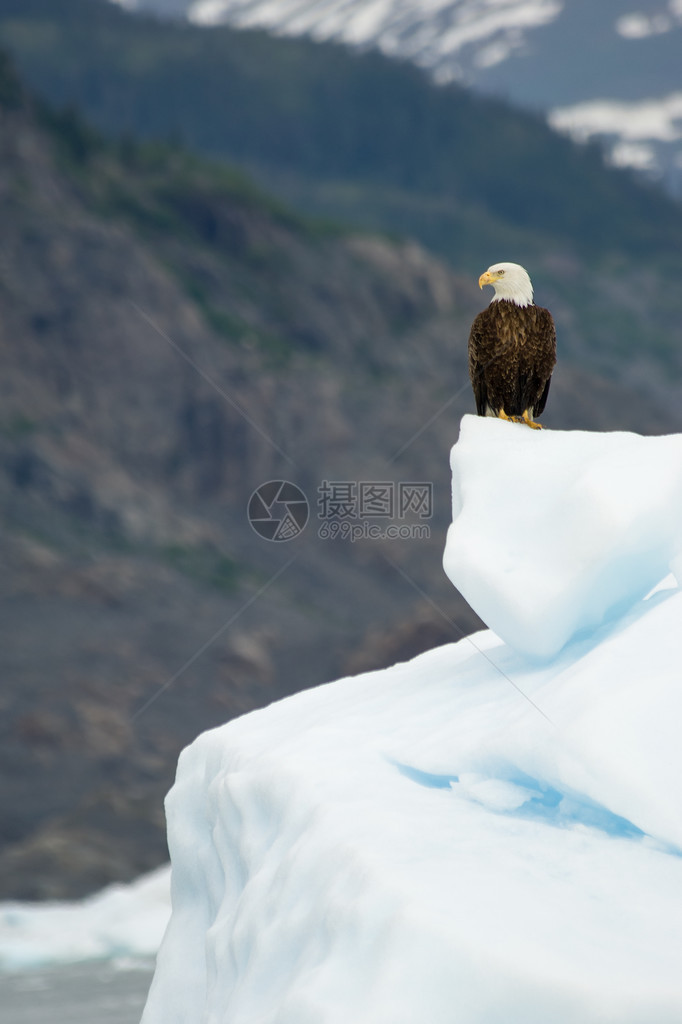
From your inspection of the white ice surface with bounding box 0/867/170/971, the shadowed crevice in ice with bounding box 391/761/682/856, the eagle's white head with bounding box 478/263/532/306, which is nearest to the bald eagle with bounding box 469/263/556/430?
the eagle's white head with bounding box 478/263/532/306

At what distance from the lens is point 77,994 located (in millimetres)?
17781

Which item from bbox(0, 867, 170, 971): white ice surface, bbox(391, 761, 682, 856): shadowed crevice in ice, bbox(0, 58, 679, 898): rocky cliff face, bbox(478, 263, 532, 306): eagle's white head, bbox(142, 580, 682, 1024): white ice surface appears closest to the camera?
bbox(142, 580, 682, 1024): white ice surface

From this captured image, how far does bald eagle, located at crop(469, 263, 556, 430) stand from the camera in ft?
22.5

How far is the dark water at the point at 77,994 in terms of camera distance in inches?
637

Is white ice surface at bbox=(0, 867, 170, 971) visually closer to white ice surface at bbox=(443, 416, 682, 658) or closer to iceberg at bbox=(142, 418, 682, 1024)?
iceberg at bbox=(142, 418, 682, 1024)

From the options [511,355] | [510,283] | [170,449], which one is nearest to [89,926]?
[511,355]

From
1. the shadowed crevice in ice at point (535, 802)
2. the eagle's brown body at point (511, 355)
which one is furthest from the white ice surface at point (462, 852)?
the eagle's brown body at point (511, 355)

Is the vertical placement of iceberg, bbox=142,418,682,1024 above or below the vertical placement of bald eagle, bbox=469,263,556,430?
below

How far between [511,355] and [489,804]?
291 centimetres

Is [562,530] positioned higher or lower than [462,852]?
higher

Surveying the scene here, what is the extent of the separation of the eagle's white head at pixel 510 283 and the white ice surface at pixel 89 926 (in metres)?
17.3

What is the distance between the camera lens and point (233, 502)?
44.7m

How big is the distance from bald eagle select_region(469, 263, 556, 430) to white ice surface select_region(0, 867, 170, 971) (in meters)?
16.9

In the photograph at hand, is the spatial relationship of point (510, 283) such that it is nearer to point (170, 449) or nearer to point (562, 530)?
point (562, 530)
